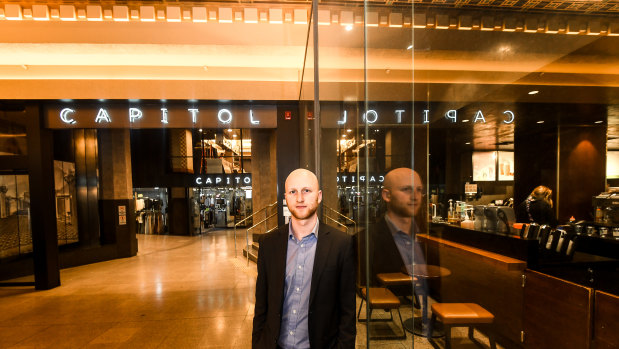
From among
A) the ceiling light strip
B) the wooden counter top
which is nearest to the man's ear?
the wooden counter top

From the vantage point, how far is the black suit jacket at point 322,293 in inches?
60.1

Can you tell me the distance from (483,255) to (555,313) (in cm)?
90

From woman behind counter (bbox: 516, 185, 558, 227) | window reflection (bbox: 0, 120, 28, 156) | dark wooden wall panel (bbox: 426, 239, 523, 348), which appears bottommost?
dark wooden wall panel (bbox: 426, 239, 523, 348)

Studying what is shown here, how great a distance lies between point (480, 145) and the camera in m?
8.53

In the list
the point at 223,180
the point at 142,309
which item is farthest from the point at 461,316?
the point at 223,180

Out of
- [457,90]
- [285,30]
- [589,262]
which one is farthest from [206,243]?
[589,262]

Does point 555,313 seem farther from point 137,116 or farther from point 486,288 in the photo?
point 137,116

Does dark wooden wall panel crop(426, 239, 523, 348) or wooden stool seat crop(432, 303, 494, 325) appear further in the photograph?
dark wooden wall panel crop(426, 239, 523, 348)

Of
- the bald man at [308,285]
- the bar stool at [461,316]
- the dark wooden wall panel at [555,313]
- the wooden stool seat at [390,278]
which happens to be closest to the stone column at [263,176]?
the wooden stool seat at [390,278]

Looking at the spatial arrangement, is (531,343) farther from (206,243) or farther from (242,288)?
(206,243)

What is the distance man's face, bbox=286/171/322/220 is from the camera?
155 cm

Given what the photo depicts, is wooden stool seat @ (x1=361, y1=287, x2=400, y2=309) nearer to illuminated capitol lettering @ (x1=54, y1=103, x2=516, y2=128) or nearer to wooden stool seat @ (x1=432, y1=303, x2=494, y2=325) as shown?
wooden stool seat @ (x1=432, y1=303, x2=494, y2=325)

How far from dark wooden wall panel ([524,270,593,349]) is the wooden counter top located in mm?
123

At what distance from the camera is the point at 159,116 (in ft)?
17.0
